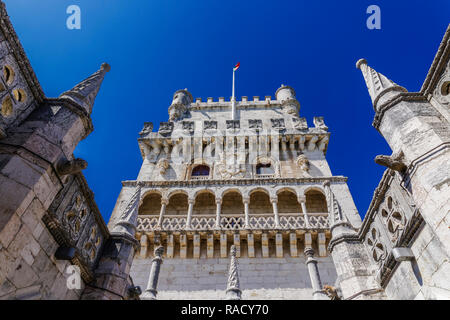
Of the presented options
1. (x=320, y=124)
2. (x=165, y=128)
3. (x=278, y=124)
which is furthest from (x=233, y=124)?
(x=320, y=124)

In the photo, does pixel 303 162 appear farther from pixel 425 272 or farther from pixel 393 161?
pixel 425 272

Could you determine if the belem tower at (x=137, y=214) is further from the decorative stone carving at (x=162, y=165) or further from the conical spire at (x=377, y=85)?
the decorative stone carving at (x=162, y=165)

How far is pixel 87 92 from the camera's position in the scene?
649cm

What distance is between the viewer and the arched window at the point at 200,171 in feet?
68.2

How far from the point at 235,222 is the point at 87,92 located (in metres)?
11.0

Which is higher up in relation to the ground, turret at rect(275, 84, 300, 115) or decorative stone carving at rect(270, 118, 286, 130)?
turret at rect(275, 84, 300, 115)

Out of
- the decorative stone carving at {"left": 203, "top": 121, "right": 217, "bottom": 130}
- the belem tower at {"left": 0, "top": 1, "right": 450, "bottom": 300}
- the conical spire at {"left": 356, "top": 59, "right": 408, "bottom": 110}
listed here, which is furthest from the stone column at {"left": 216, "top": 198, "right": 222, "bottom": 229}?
the conical spire at {"left": 356, "top": 59, "right": 408, "bottom": 110}

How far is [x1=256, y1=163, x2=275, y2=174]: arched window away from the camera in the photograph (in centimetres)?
2073

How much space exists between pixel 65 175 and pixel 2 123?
4.01ft

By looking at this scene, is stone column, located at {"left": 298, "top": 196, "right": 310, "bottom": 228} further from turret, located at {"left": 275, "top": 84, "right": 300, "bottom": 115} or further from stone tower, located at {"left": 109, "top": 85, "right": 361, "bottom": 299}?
turret, located at {"left": 275, "top": 84, "right": 300, "bottom": 115}

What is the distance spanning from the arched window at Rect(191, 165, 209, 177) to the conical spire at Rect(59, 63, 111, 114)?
1370 centimetres
